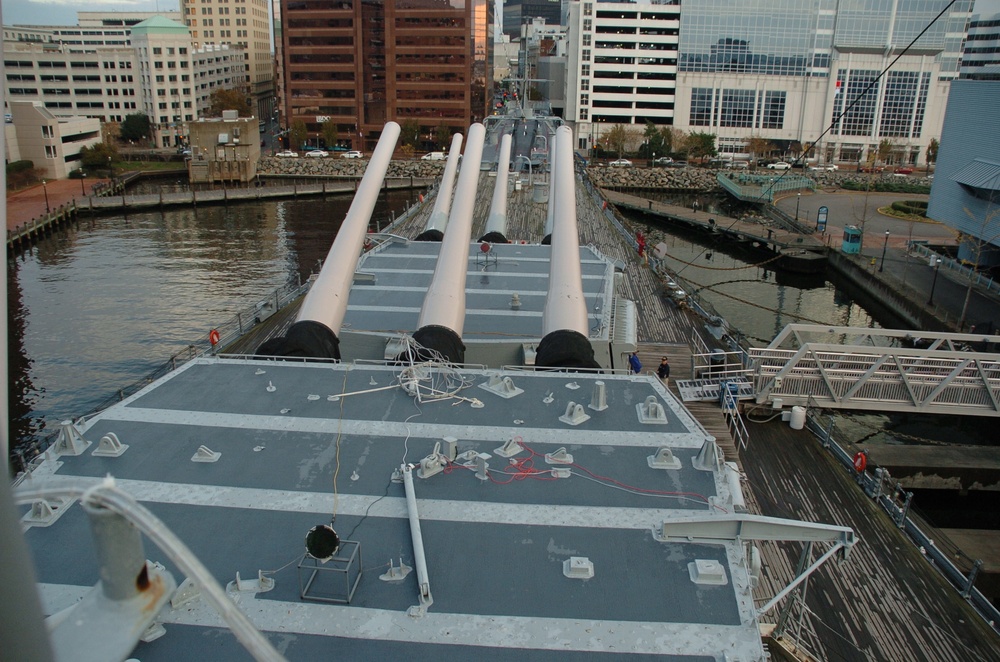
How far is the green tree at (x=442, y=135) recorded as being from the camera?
9812cm

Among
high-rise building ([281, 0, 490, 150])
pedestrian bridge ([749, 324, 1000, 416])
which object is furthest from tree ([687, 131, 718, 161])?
pedestrian bridge ([749, 324, 1000, 416])

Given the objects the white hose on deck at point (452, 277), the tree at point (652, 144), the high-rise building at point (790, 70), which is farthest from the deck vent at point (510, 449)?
the high-rise building at point (790, 70)

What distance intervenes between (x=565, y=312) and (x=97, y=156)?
86882 mm

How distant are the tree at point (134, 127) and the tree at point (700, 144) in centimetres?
7670

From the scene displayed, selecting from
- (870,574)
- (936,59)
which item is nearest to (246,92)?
(936,59)

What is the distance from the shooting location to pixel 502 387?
16.2 m

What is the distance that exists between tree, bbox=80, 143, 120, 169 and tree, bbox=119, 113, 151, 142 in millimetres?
14866

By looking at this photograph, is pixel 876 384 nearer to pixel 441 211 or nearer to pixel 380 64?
pixel 441 211

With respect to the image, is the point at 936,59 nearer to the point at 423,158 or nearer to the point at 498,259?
the point at 423,158

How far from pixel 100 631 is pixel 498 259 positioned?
2833 centimetres

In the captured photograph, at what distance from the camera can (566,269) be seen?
20734mm

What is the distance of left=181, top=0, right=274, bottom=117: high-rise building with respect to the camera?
141 meters

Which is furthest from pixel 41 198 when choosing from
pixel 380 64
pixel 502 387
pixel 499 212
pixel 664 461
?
pixel 664 461

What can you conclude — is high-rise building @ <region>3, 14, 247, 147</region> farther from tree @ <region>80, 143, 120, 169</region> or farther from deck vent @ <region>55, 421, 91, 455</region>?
deck vent @ <region>55, 421, 91, 455</region>
